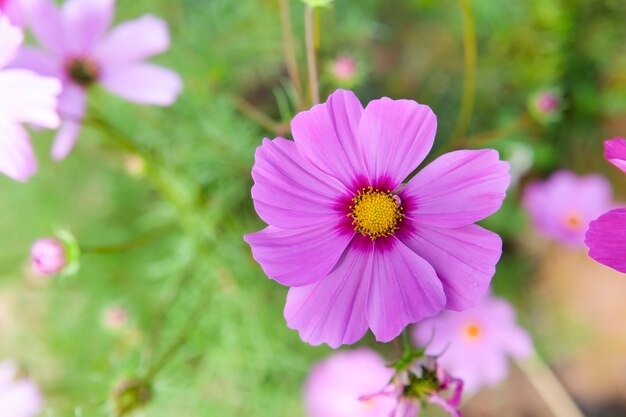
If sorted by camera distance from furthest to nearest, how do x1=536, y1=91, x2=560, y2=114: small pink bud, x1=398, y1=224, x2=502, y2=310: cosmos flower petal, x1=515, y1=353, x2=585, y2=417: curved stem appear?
x1=515, y1=353, x2=585, y2=417: curved stem → x1=536, y1=91, x2=560, y2=114: small pink bud → x1=398, y1=224, x2=502, y2=310: cosmos flower petal

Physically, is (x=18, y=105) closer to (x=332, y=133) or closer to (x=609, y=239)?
(x=332, y=133)

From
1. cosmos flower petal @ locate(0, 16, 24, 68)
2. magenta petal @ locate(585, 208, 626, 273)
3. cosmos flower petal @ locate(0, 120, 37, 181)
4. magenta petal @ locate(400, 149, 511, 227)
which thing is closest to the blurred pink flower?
cosmos flower petal @ locate(0, 120, 37, 181)

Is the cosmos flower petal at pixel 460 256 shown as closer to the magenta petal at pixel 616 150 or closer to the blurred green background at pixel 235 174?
the magenta petal at pixel 616 150

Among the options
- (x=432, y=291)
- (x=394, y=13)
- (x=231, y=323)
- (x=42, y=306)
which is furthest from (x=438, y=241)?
(x=42, y=306)

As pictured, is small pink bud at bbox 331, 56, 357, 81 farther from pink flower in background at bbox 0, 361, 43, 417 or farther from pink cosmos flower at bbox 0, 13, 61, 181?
pink flower in background at bbox 0, 361, 43, 417

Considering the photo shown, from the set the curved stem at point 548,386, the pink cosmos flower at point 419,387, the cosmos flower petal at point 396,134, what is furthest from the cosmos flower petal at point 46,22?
the curved stem at point 548,386

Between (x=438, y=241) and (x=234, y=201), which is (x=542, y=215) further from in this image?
(x=438, y=241)

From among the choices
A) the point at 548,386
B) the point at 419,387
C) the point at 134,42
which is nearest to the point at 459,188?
the point at 419,387
